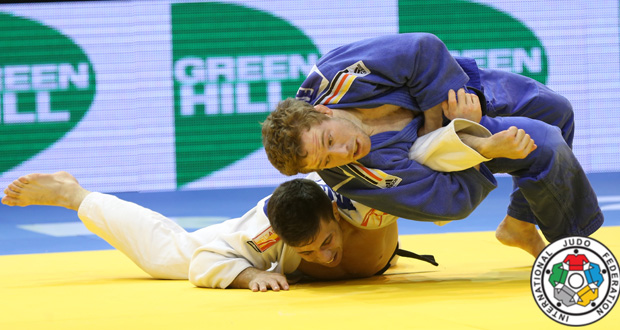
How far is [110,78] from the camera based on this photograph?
22.4ft

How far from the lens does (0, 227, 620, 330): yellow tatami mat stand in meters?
1.77

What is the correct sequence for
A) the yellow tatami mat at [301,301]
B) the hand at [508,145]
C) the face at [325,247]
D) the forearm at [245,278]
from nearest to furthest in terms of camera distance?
the yellow tatami mat at [301,301], the hand at [508,145], the face at [325,247], the forearm at [245,278]

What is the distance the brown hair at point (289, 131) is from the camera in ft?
7.31

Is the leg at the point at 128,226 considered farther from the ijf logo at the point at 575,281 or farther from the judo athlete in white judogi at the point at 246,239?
the ijf logo at the point at 575,281

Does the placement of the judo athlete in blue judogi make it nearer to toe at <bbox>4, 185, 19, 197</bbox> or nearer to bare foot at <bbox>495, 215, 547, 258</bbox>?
bare foot at <bbox>495, 215, 547, 258</bbox>

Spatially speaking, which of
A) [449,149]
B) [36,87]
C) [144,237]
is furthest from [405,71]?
[36,87]

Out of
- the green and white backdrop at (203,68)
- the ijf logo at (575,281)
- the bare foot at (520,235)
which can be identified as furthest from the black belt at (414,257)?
the green and white backdrop at (203,68)

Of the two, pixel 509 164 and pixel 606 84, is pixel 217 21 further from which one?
pixel 509 164

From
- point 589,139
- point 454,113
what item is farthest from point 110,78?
point 454,113

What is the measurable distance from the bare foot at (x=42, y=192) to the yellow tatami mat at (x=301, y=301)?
12.5 inches

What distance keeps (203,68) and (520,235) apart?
14.4 ft

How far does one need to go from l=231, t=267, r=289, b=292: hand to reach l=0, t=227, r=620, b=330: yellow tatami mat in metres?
0.04

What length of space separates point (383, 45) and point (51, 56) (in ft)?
16.7

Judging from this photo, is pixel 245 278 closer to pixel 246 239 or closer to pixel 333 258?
pixel 246 239
